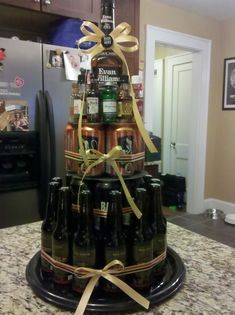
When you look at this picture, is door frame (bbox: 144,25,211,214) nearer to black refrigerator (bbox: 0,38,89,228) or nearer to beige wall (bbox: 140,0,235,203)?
beige wall (bbox: 140,0,235,203)

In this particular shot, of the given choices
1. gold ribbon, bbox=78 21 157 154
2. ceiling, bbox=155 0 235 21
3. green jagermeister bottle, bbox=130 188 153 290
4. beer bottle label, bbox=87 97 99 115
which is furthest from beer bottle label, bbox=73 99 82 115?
ceiling, bbox=155 0 235 21

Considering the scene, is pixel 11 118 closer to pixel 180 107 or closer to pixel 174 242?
pixel 174 242

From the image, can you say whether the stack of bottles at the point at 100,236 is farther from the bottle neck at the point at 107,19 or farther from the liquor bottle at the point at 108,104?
the bottle neck at the point at 107,19

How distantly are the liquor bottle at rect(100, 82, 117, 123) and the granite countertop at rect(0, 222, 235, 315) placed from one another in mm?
460

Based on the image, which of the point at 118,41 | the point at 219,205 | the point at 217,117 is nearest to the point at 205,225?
the point at 219,205

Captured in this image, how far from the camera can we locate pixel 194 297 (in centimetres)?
71

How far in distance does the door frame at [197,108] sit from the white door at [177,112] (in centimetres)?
31

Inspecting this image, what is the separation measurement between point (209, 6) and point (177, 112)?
59.5 inches

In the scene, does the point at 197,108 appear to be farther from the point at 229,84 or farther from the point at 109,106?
the point at 109,106

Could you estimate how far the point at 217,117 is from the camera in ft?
13.0

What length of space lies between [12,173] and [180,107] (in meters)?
3.06

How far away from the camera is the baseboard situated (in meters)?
3.89

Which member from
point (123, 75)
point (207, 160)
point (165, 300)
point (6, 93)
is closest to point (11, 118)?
point (6, 93)

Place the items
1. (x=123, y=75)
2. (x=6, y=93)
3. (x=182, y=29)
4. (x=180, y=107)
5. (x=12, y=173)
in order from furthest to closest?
(x=180, y=107), (x=182, y=29), (x=12, y=173), (x=6, y=93), (x=123, y=75)
